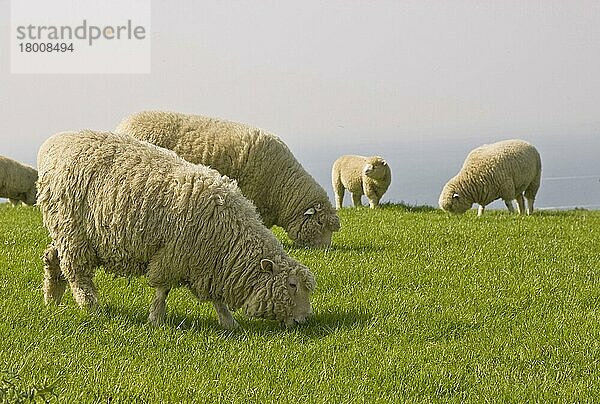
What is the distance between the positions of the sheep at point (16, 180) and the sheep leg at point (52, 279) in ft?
52.5

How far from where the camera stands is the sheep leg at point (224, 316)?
7324mm

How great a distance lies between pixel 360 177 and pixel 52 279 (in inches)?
572

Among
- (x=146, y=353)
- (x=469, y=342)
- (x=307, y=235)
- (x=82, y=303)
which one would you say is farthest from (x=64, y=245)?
(x=307, y=235)

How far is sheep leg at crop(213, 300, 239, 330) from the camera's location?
7.32 meters

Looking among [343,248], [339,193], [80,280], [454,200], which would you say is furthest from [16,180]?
[80,280]

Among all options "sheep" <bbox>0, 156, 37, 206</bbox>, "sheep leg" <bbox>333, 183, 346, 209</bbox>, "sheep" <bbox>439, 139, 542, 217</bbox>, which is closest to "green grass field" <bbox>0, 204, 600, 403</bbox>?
"sheep" <bbox>439, 139, 542, 217</bbox>

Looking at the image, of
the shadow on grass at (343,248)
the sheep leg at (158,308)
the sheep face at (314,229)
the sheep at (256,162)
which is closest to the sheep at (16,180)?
the sheep at (256,162)

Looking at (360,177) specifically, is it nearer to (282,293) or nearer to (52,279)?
(52,279)

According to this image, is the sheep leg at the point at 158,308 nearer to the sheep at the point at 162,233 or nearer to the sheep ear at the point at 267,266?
the sheep at the point at 162,233

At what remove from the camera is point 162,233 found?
6957 millimetres

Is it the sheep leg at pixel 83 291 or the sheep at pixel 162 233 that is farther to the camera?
the sheep leg at pixel 83 291

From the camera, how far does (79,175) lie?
7184 mm

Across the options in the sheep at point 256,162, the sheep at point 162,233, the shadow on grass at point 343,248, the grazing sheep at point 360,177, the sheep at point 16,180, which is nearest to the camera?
the sheep at point 162,233

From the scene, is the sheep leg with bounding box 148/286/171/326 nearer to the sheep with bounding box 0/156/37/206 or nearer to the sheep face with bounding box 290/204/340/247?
the sheep face with bounding box 290/204/340/247
